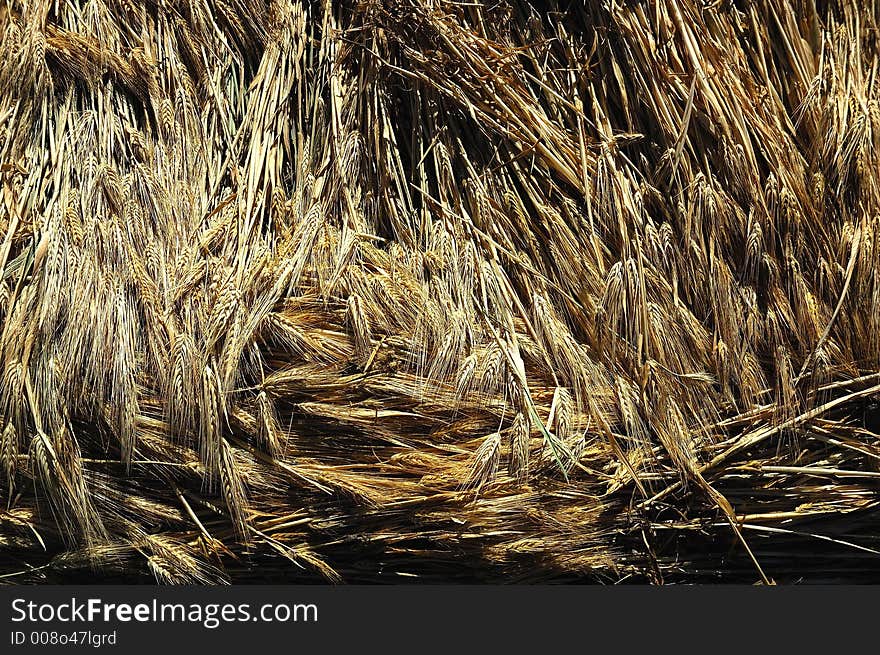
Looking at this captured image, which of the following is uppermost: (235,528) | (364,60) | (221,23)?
(221,23)

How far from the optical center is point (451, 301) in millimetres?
950

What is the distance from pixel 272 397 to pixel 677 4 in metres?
0.92

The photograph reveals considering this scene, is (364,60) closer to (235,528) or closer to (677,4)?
(677,4)

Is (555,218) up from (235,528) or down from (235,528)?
up

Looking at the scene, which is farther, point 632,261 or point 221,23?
point 221,23

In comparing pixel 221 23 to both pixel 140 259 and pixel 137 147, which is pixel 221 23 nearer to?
pixel 137 147

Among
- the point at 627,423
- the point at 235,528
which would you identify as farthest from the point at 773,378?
the point at 235,528

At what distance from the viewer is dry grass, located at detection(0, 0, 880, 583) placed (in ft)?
3.05

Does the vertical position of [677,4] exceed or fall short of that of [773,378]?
it exceeds it

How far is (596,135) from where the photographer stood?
3.30 ft

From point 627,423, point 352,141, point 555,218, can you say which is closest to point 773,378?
point 627,423

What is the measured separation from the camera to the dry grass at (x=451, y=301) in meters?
0.93

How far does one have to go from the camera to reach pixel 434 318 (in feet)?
3.10

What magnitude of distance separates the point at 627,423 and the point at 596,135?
1.56 feet
